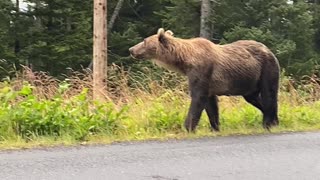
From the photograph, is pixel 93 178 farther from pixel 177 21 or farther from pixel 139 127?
pixel 177 21

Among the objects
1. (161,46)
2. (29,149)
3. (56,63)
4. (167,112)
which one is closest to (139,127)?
(167,112)

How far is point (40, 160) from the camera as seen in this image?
6840 millimetres

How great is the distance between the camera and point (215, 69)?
9672mm

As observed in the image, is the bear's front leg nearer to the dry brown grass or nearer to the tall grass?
the tall grass

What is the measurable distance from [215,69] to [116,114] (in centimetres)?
166

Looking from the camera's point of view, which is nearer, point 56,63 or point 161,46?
point 161,46

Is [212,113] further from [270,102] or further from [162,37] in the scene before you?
[162,37]

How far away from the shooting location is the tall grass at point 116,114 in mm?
8734

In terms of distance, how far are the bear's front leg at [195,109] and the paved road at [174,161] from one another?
0.97 meters

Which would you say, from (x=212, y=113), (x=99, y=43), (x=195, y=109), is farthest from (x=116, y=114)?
(x=99, y=43)

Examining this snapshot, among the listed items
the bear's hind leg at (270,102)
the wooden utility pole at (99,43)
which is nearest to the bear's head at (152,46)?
the wooden utility pole at (99,43)

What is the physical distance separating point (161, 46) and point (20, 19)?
2174 cm

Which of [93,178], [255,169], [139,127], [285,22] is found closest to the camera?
[93,178]

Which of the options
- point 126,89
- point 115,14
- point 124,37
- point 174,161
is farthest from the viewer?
point 115,14
